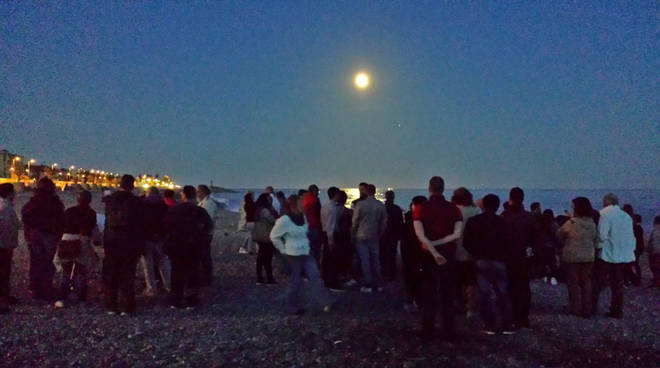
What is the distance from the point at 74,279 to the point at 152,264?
123cm

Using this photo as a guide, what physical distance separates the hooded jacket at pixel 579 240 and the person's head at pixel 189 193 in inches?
228

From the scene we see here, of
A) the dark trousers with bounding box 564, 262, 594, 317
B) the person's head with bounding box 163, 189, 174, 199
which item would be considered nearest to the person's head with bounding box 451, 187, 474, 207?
the dark trousers with bounding box 564, 262, 594, 317

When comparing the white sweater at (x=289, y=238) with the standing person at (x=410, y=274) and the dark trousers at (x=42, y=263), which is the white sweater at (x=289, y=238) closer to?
the standing person at (x=410, y=274)

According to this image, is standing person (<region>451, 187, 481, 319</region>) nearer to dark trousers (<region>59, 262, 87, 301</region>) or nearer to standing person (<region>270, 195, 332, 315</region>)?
standing person (<region>270, 195, 332, 315</region>)

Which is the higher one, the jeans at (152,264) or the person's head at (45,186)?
the person's head at (45,186)

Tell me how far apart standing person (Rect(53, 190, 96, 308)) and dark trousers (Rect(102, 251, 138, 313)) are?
630mm

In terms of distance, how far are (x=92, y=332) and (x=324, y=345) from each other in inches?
118

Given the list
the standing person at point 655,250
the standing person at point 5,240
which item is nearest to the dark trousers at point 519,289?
the standing person at point 655,250

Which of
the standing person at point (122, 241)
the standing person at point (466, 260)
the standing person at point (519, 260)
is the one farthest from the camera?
the standing person at point (122, 241)

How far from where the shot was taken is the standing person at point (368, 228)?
29.0 feet

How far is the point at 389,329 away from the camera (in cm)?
653

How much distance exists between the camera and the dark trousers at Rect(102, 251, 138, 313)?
22.9 ft

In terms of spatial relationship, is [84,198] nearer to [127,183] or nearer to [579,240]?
[127,183]

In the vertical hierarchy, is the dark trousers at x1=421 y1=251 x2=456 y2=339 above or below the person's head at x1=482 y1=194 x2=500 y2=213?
below
